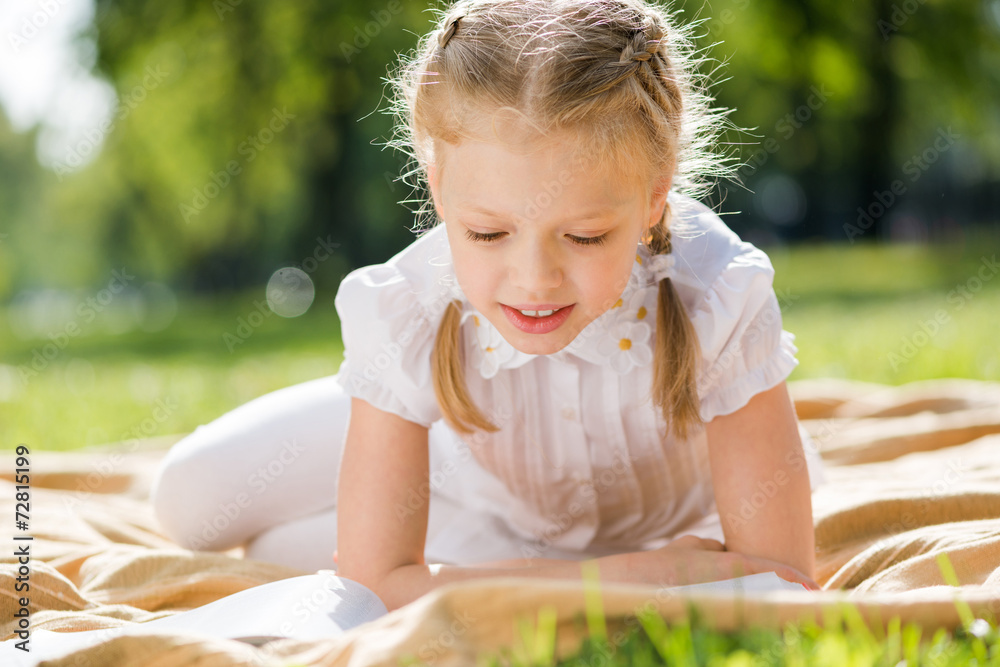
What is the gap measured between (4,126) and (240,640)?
105ft

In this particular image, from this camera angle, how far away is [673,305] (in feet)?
5.98

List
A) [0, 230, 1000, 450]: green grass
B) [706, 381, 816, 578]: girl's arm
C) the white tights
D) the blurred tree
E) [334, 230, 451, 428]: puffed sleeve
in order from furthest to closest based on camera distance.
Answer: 1. the blurred tree
2. [0, 230, 1000, 450]: green grass
3. the white tights
4. [334, 230, 451, 428]: puffed sleeve
5. [706, 381, 816, 578]: girl's arm

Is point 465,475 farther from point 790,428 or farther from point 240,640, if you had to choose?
point 240,640

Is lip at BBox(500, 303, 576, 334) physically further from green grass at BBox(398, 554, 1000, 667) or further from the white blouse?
green grass at BBox(398, 554, 1000, 667)

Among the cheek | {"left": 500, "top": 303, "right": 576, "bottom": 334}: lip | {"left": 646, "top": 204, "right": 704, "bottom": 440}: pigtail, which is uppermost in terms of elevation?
the cheek

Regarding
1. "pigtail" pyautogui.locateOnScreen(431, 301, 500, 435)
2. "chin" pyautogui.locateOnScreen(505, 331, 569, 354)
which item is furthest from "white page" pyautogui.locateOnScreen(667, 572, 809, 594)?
"pigtail" pyautogui.locateOnScreen(431, 301, 500, 435)

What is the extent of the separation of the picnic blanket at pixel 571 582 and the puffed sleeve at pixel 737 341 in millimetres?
426

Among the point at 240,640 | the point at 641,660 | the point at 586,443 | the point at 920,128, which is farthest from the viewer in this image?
the point at 920,128

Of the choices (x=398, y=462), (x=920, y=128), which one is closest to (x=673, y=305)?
(x=398, y=462)

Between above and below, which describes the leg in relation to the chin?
below

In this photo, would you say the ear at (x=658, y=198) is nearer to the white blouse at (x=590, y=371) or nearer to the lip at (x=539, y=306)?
the white blouse at (x=590, y=371)

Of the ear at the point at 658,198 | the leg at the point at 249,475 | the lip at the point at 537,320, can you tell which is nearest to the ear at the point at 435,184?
the lip at the point at 537,320

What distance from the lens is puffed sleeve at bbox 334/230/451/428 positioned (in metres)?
1.85

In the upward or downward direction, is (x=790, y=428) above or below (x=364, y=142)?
below
